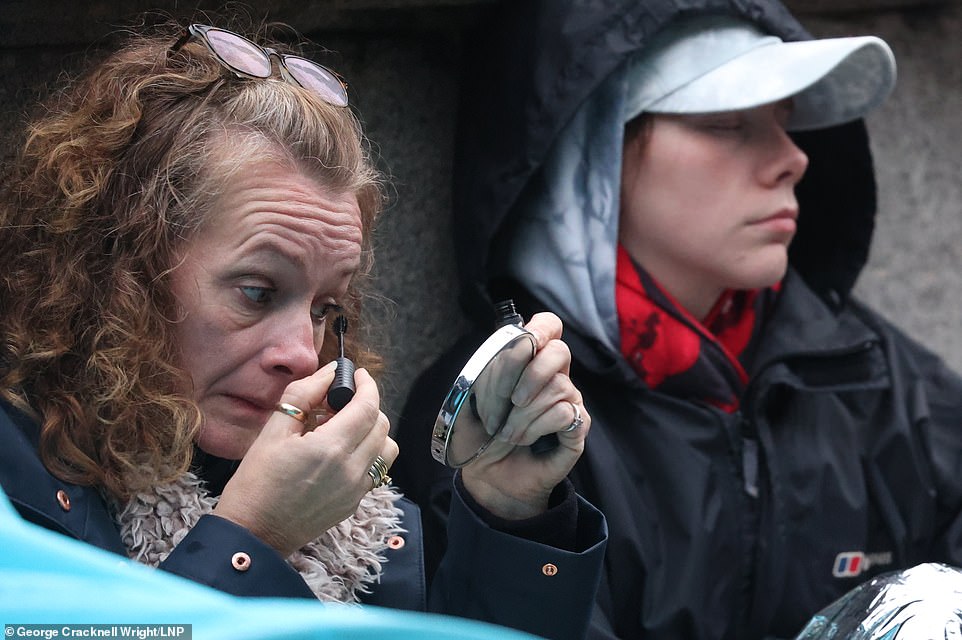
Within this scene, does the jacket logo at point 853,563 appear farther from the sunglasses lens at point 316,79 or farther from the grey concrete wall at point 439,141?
the sunglasses lens at point 316,79

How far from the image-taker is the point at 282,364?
1.89 meters

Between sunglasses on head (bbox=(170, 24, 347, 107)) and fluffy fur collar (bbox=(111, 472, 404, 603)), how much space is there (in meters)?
0.61

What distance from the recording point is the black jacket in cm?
257

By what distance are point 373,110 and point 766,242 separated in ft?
2.95

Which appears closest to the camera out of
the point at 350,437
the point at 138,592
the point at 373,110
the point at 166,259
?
the point at 138,592

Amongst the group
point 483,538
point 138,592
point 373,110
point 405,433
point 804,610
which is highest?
point 138,592

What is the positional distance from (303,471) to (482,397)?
0.28m

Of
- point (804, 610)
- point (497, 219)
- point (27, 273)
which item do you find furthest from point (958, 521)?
point (27, 273)

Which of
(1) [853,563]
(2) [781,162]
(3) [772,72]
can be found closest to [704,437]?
(1) [853,563]

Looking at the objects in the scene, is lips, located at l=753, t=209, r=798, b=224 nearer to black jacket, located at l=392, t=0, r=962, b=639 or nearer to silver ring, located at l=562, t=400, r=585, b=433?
black jacket, located at l=392, t=0, r=962, b=639

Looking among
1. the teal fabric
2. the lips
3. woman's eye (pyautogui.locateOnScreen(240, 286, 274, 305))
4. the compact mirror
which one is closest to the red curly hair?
woman's eye (pyautogui.locateOnScreen(240, 286, 274, 305))

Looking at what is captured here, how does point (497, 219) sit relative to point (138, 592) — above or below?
below

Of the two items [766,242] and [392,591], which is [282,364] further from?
[766,242]

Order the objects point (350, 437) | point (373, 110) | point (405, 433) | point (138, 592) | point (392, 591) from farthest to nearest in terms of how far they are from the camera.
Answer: point (373, 110) → point (405, 433) → point (392, 591) → point (350, 437) → point (138, 592)
